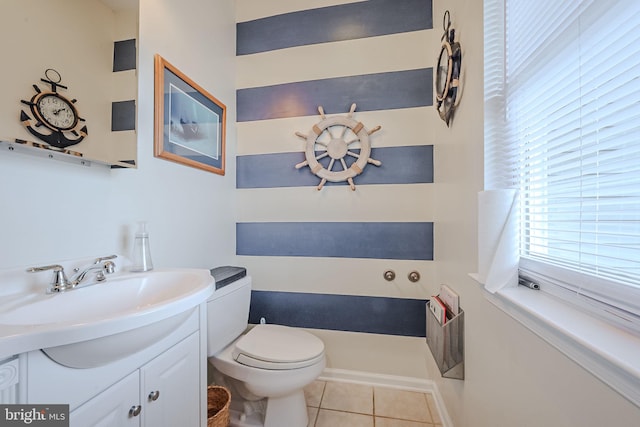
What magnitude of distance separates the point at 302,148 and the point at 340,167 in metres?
0.30

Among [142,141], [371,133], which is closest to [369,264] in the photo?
[371,133]

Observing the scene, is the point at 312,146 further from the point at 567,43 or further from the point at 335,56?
the point at 567,43

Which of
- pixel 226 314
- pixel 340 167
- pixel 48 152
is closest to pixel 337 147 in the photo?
pixel 340 167

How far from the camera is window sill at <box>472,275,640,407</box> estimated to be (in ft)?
1.15

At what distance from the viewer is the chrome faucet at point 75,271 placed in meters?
0.68

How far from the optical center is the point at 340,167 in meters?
1.54

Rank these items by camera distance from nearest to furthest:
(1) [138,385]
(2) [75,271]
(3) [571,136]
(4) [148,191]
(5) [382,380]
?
(3) [571,136] < (1) [138,385] < (2) [75,271] < (4) [148,191] < (5) [382,380]

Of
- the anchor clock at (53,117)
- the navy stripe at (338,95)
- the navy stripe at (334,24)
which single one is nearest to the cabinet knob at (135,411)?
the anchor clock at (53,117)

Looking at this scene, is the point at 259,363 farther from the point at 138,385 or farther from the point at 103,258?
the point at 103,258

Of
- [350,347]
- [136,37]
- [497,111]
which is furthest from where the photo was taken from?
[350,347]

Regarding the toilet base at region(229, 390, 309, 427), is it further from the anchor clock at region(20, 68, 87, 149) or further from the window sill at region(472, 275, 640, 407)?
the anchor clock at region(20, 68, 87, 149)

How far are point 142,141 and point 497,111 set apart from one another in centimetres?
140

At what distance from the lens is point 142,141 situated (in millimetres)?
1006

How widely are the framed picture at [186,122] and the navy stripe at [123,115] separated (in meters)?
0.11
